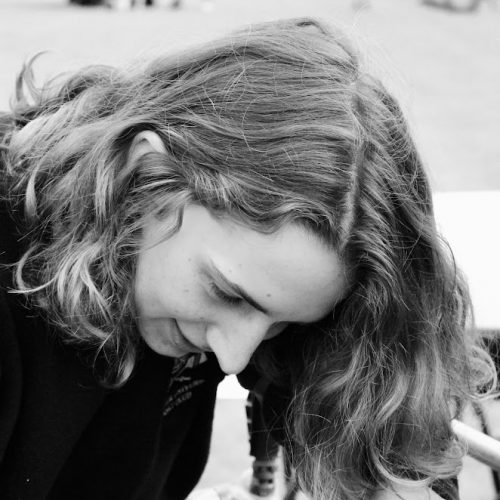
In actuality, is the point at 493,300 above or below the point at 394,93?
below

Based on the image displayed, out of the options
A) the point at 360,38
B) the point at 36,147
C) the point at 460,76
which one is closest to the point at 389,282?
the point at 360,38

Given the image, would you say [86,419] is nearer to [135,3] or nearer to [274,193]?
[274,193]

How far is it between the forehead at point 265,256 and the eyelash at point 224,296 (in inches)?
1.4

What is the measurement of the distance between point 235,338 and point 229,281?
112 mm

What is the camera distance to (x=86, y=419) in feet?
4.01

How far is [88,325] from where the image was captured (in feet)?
3.80

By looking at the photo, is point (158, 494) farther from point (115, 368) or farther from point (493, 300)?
point (493, 300)

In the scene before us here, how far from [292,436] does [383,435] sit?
6.8 inches

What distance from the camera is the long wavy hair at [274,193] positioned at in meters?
1.08

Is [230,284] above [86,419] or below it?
above

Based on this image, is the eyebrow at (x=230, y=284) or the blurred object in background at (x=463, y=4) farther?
the blurred object in background at (x=463, y=4)

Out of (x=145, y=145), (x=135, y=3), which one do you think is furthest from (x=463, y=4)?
(x=145, y=145)

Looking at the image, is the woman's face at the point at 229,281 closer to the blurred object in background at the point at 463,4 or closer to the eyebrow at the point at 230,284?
the eyebrow at the point at 230,284

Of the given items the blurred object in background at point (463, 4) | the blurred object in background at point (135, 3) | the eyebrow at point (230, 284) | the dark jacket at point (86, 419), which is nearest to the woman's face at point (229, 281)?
the eyebrow at point (230, 284)
